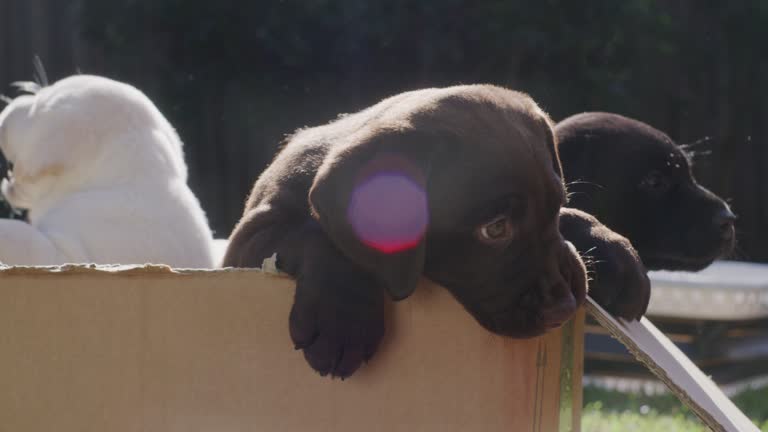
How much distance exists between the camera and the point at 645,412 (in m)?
4.25

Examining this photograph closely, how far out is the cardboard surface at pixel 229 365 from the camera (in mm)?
1521

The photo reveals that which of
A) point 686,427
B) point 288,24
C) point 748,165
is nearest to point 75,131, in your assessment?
point 686,427

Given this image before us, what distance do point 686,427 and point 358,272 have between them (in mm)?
2691

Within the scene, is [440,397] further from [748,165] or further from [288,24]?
[748,165]

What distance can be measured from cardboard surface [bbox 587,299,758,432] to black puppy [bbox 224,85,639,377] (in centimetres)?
9

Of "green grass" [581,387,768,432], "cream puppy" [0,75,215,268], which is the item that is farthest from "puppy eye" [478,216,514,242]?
"green grass" [581,387,768,432]

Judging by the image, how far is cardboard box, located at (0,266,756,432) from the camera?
1520 mm

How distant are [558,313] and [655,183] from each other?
160cm

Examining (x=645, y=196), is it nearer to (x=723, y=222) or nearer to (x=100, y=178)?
(x=723, y=222)

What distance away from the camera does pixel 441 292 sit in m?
1.60

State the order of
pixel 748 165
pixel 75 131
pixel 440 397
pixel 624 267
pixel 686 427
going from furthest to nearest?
pixel 748 165, pixel 686 427, pixel 75 131, pixel 624 267, pixel 440 397

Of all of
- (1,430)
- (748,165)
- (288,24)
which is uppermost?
(1,430)

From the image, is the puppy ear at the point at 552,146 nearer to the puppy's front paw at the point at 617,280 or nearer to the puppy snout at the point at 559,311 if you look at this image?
the puppy's front paw at the point at 617,280

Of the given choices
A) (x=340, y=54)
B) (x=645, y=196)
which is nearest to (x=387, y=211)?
(x=645, y=196)
